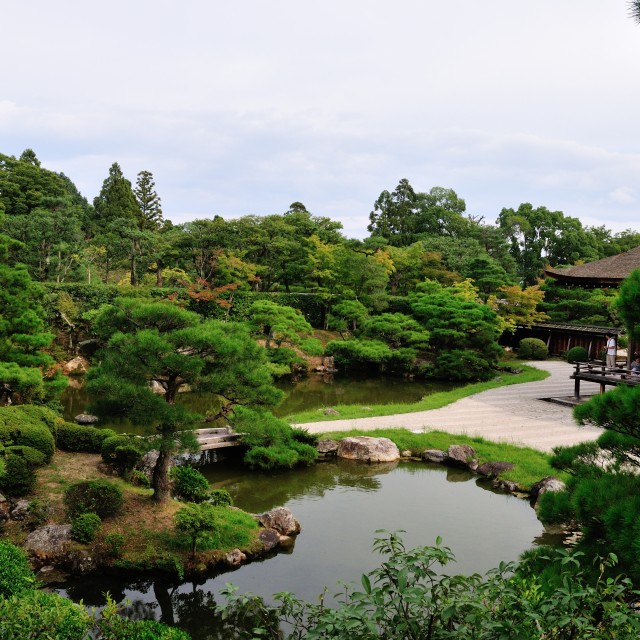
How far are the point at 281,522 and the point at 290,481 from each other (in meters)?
2.43

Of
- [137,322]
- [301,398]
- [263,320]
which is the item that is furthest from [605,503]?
[263,320]

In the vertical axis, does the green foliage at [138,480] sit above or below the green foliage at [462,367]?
below

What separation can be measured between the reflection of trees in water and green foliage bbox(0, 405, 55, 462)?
123 inches

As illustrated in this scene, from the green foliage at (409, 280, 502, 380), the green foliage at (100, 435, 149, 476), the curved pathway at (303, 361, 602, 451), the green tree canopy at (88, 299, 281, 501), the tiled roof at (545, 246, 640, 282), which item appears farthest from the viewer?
the green foliage at (409, 280, 502, 380)

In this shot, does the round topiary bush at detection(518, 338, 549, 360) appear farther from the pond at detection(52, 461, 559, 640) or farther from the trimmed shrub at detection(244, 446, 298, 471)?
the trimmed shrub at detection(244, 446, 298, 471)

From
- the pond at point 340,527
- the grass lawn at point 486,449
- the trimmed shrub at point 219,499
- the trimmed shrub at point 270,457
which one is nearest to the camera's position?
the pond at point 340,527

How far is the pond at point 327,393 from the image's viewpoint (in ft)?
56.4

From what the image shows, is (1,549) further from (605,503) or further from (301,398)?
(301,398)

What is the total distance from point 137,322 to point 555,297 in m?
25.3

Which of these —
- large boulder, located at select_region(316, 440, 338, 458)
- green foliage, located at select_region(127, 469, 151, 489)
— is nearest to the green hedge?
large boulder, located at select_region(316, 440, 338, 458)

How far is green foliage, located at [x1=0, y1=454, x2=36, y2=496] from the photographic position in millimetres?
7770

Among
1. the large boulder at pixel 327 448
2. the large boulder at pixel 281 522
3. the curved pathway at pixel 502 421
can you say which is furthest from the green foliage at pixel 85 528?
the curved pathway at pixel 502 421

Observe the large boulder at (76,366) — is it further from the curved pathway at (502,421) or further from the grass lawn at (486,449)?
the grass lawn at (486,449)

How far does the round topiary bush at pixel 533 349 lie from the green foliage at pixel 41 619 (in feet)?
81.8
